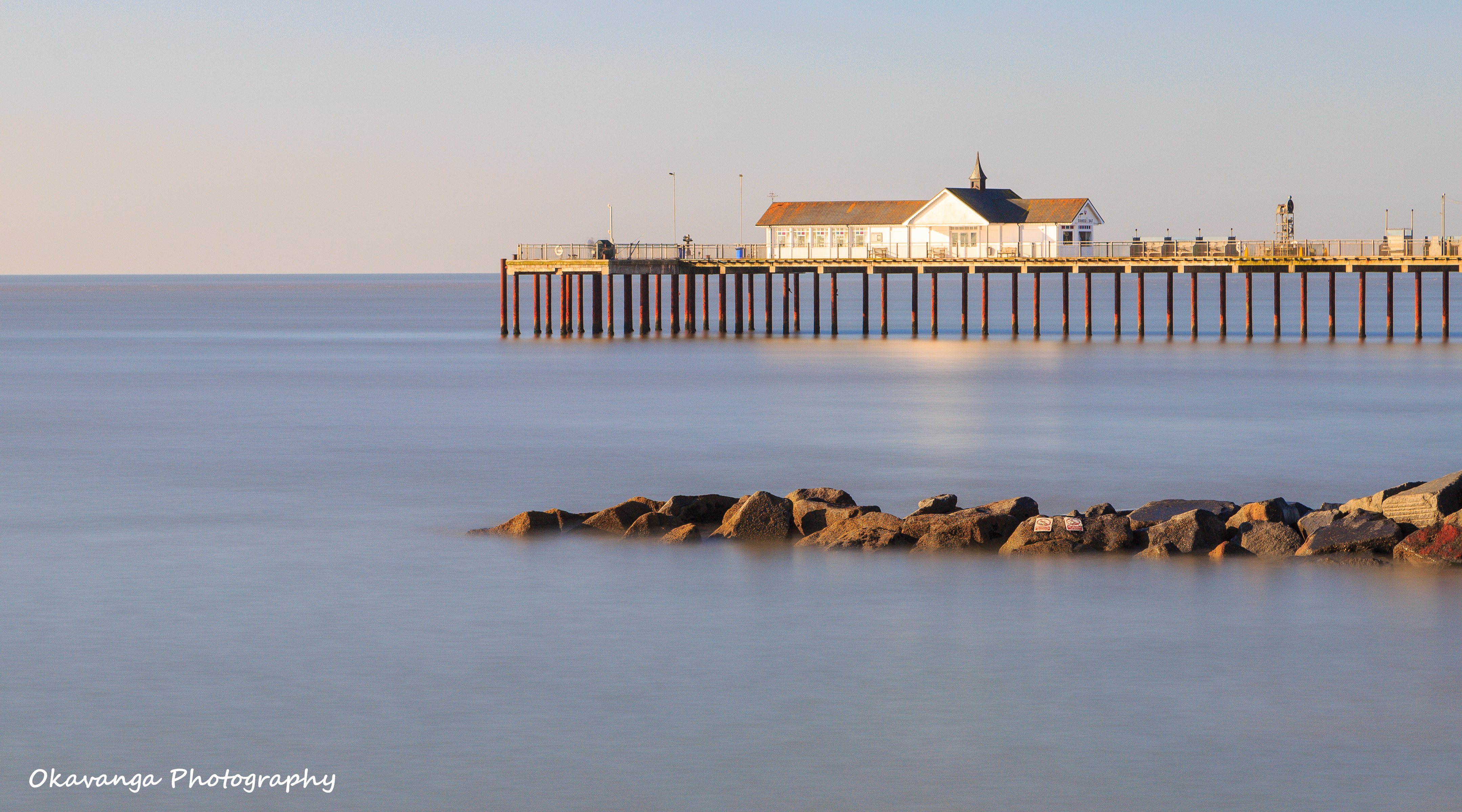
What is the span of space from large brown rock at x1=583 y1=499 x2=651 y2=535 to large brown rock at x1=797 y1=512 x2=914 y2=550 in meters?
2.33

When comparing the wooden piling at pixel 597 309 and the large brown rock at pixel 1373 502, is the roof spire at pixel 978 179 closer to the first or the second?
the wooden piling at pixel 597 309

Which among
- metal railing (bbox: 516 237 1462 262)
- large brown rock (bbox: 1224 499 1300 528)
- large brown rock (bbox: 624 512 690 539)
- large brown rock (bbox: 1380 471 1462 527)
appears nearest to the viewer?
large brown rock (bbox: 1380 471 1462 527)

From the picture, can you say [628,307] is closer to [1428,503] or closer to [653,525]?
[653,525]

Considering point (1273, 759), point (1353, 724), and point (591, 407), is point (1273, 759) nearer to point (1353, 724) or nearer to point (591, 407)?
point (1353, 724)

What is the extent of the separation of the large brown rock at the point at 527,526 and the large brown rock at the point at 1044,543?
18.6 feet

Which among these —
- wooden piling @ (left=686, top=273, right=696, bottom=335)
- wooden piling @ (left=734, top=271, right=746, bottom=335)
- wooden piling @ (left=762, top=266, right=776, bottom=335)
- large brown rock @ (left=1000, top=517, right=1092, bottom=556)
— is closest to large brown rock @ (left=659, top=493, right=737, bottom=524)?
large brown rock @ (left=1000, top=517, right=1092, bottom=556)

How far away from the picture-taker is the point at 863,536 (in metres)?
21.8

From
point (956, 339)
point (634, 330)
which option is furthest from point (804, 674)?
point (634, 330)

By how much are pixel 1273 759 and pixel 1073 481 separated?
53.3 ft

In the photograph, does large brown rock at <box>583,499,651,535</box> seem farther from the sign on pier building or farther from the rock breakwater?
the sign on pier building

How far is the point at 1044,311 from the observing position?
138m

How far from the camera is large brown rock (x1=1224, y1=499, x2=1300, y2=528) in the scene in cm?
2183

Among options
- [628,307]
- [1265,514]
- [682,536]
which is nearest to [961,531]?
[682,536]

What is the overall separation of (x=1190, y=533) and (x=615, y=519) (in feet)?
22.6
